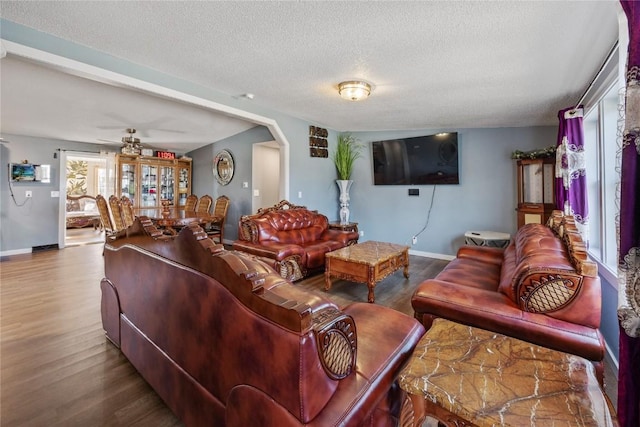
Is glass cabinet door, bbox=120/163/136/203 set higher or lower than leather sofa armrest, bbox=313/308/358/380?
higher

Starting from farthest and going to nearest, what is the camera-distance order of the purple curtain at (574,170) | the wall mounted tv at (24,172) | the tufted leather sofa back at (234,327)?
the wall mounted tv at (24,172) → the purple curtain at (574,170) → the tufted leather sofa back at (234,327)

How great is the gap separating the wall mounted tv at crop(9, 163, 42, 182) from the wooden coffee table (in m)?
5.82

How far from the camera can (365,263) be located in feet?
9.86

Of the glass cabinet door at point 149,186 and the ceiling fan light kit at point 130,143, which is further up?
the ceiling fan light kit at point 130,143

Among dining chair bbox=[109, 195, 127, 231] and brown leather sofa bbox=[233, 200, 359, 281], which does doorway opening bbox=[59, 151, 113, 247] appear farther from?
brown leather sofa bbox=[233, 200, 359, 281]

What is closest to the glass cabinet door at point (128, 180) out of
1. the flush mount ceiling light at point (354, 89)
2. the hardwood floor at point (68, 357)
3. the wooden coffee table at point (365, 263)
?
the hardwood floor at point (68, 357)

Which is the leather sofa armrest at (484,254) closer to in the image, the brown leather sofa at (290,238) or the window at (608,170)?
the window at (608,170)

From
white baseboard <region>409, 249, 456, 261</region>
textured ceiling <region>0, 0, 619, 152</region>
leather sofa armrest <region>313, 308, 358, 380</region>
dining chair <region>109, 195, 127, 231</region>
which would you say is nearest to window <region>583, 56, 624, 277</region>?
textured ceiling <region>0, 0, 619, 152</region>

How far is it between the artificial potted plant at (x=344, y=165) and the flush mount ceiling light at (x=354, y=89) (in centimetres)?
251

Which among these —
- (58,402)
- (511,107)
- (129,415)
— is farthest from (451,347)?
(511,107)

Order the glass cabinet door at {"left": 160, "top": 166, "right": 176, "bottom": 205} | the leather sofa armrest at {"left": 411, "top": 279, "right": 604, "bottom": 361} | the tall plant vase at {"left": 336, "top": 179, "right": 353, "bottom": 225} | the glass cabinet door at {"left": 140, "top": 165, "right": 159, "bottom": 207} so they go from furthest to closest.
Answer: the glass cabinet door at {"left": 160, "top": 166, "right": 176, "bottom": 205} < the glass cabinet door at {"left": 140, "top": 165, "right": 159, "bottom": 207} < the tall plant vase at {"left": 336, "top": 179, "right": 353, "bottom": 225} < the leather sofa armrest at {"left": 411, "top": 279, "right": 604, "bottom": 361}

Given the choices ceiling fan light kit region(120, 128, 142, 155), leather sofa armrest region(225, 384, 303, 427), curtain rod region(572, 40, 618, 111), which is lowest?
leather sofa armrest region(225, 384, 303, 427)

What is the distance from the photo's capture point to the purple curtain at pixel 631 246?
0.87 m

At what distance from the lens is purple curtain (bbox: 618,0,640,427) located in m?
0.87
